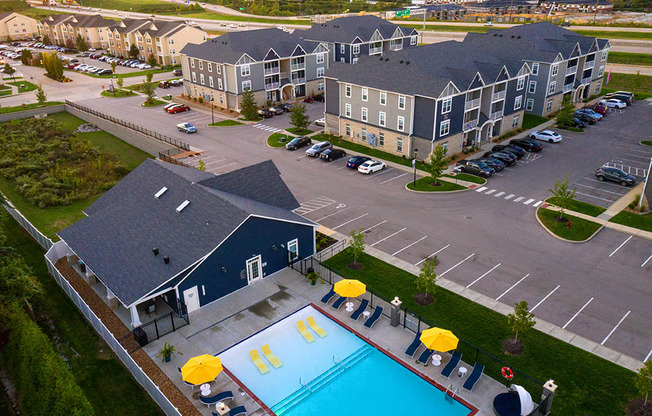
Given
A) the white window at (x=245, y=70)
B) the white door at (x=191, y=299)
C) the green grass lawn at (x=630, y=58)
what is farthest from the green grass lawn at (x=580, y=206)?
the green grass lawn at (x=630, y=58)

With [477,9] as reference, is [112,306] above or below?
below

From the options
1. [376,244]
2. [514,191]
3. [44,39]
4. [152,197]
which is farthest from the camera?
[44,39]

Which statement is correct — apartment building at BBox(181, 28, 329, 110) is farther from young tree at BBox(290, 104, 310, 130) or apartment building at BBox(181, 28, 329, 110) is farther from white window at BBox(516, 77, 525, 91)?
white window at BBox(516, 77, 525, 91)

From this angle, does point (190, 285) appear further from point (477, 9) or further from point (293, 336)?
point (477, 9)

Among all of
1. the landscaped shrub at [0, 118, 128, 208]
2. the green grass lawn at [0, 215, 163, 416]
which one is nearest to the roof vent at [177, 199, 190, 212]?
the green grass lawn at [0, 215, 163, 416]

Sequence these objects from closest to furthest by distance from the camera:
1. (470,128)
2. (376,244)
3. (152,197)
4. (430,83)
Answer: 1. (152,197)
2. (376,244)
3. (430,83)
4. (470,128)

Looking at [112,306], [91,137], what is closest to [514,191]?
[112,306]

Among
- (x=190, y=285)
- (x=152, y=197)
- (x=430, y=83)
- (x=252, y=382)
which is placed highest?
(x=430, y=83)
